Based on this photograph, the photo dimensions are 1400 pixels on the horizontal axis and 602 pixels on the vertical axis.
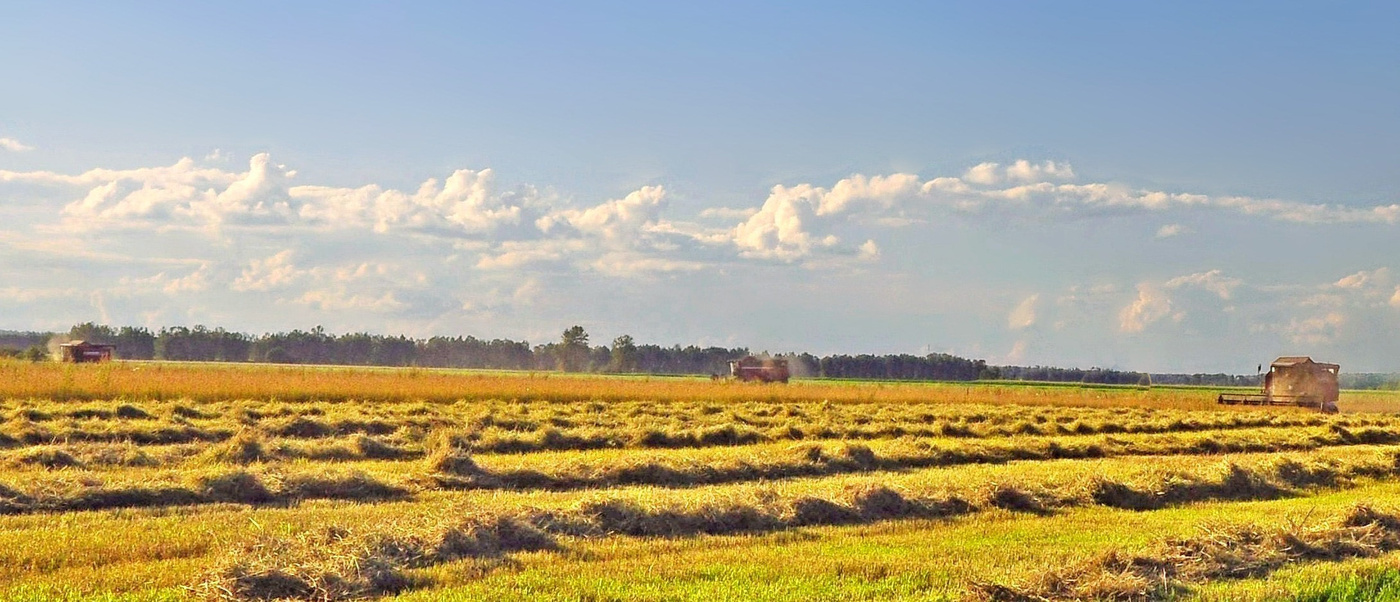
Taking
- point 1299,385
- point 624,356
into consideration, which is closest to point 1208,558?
point 1299,385

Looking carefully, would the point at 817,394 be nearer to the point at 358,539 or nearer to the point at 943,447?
the point at 943,447

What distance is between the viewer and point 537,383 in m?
43.1

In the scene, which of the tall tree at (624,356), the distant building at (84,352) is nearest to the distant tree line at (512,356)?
the tall tree at (624,356)

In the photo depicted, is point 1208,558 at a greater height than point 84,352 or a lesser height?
lesser

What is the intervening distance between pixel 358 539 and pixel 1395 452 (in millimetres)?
24129

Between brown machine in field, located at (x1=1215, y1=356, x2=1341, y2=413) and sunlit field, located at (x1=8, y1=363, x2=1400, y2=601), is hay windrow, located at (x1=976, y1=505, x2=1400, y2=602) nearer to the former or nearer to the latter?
sunlit field, located at (x1=8, y1=363, x2=1400, y2=601)

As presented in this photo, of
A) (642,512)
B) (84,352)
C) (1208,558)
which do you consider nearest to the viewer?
(1208,558)

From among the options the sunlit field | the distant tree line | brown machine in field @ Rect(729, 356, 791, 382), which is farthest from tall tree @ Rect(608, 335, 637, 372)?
the sunlit field

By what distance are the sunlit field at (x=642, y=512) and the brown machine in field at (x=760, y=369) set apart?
43.8 m

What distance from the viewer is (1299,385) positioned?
5656 cm

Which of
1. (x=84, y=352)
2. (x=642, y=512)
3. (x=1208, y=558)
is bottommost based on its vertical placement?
(x=1208, y=558)

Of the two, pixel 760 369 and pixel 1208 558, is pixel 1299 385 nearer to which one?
pixel 760 369

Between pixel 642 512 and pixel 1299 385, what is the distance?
54679mm

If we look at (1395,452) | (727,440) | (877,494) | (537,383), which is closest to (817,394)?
(537,383)
